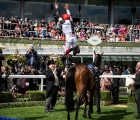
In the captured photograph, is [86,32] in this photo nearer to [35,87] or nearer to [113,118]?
[35,87]

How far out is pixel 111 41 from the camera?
2886 cm

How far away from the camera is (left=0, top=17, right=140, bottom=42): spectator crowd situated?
26875 mm

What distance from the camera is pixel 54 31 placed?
28.4 metres

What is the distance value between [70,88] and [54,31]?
17.9 meters

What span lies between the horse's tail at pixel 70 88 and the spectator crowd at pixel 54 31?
14152 mm

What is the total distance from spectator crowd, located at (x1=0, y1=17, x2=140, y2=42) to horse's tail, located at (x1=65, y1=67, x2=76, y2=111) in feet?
46.4

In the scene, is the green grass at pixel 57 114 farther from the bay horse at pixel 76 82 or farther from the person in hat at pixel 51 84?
the bay horse at pixel 76 82

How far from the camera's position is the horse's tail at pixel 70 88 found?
35.1ft

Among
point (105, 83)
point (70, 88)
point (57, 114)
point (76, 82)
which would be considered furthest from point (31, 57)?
point (70, 88)

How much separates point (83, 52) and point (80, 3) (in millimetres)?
11850

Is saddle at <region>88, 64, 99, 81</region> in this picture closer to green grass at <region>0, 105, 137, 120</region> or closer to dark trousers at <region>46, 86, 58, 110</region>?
green grass at <region>0, 105, 137, 120</region>

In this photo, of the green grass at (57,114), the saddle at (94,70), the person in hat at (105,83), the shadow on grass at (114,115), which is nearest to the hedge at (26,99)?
the green grass at (57,114)

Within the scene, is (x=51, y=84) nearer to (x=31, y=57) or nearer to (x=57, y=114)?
(x=57, y=114)

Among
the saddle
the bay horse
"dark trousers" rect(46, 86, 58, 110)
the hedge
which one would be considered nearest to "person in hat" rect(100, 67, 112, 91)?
the hedge
